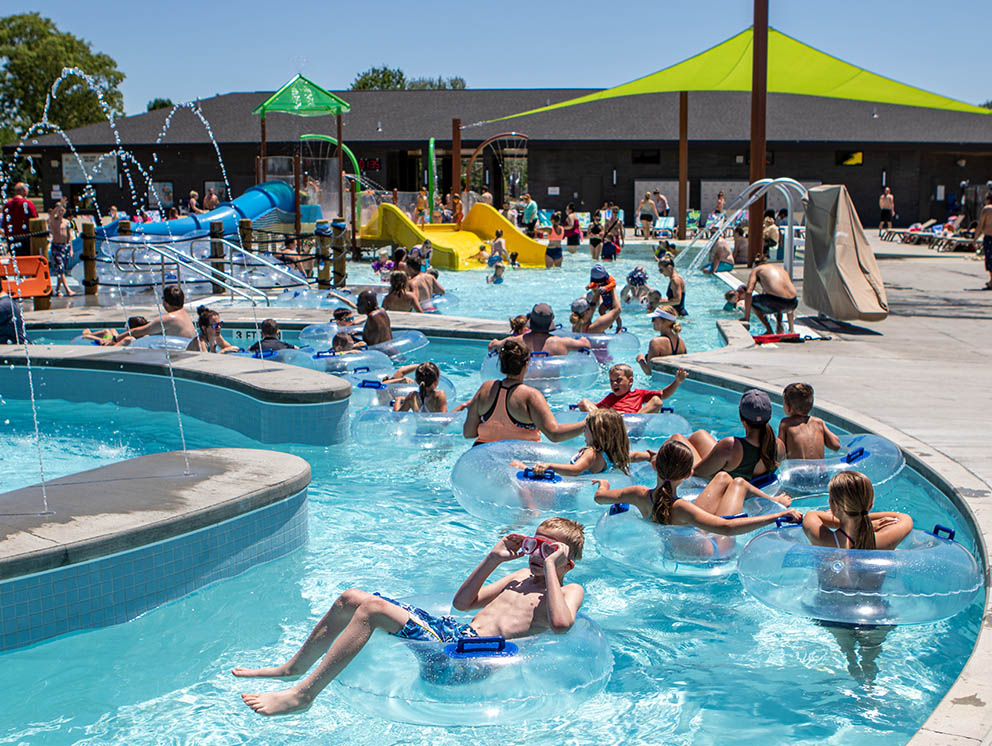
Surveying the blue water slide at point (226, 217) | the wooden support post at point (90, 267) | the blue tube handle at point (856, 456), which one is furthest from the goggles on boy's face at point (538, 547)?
the blue water slide at point (226, 217)

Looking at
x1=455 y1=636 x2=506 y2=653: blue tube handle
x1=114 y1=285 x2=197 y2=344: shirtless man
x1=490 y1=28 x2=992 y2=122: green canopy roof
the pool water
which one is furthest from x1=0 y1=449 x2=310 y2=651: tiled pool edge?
x1=490 y1=28 x2=992 y2=122: green canopy roof

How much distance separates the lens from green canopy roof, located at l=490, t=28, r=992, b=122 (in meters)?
22.9

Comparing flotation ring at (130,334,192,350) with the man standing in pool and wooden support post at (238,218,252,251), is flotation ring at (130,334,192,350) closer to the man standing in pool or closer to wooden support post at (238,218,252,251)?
the man standing in pool

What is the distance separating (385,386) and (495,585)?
191 inches

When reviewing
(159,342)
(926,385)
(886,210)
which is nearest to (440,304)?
(159,342)

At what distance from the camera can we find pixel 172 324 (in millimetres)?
11484

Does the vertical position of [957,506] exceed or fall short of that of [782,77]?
it falls short

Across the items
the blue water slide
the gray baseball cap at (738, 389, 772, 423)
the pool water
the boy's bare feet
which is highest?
the blue water slide

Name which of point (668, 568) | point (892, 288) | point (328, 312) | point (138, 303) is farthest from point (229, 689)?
point (892, 288)

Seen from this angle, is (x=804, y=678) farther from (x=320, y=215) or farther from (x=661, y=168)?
(x=661, y=168)

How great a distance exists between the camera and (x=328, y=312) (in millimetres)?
14961

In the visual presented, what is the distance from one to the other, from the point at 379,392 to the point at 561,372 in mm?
2011

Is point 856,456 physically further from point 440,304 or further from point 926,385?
point 440,304

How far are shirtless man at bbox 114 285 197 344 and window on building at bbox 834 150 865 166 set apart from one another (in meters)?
32.6
